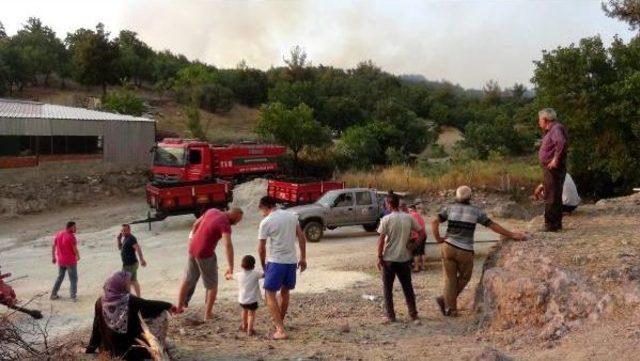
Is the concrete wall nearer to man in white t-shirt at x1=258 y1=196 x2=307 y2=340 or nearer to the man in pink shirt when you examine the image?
the man in pink shirt

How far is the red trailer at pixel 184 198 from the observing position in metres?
21.8

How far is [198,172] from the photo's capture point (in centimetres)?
2653

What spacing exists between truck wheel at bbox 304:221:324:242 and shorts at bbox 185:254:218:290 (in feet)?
34.9

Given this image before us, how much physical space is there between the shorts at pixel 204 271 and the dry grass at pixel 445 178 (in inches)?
764

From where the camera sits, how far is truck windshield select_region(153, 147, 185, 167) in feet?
87.5

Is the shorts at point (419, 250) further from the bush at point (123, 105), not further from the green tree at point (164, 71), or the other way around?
the green tree at point (164, 71)

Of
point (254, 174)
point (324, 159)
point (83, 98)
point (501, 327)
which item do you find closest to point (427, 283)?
point (501, 327)

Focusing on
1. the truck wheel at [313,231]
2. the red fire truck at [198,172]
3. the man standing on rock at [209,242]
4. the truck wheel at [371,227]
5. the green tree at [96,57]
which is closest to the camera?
the man standing on rock at [209,242]

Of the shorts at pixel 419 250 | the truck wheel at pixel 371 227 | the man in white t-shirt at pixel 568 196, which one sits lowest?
the truck wheel at pixel 371 227

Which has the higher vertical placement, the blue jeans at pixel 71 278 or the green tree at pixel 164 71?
the green tree at pixel 164 71

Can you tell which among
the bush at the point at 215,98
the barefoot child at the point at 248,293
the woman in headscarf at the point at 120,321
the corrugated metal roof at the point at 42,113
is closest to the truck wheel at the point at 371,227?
the barefoot child at the point at 248,293

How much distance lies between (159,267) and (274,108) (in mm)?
21236

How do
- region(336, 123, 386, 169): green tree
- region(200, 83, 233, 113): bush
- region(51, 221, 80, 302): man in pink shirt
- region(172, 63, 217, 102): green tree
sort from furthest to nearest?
region(200, 83, 233, 113): bush < region(172, 63, 217, 102): green tree < region(336, 123, 386, 169): green tree < region(51, 221, 80, 302): man in pink shirt

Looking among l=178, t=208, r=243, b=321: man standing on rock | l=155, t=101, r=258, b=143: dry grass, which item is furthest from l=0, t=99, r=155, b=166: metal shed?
l=178, t=208, r=243, b=321: man standing on rock
